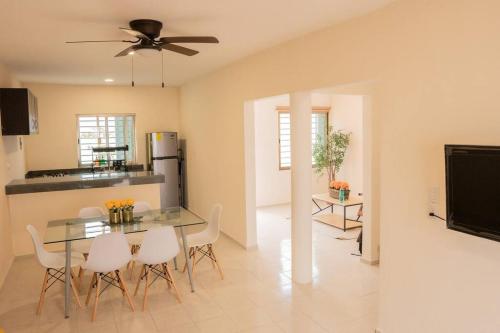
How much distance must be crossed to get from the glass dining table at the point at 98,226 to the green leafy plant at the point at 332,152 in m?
4.41

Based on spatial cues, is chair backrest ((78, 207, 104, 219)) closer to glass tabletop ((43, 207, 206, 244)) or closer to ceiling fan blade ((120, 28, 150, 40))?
glass tabletop ((43, 207, 206, 244))

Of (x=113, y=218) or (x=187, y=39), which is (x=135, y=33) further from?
(x=113, y=218)

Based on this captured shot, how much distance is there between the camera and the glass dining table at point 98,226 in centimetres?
362

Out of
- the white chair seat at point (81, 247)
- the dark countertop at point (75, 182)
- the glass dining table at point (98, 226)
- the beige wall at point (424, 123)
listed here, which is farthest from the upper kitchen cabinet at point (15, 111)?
the beige wall at point (424, 123)

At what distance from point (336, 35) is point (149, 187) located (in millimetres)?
3854

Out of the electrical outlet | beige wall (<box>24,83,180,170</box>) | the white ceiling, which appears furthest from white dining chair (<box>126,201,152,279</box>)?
beige wall (<box>24,83,180,170</box>)

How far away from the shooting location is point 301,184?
4.14m

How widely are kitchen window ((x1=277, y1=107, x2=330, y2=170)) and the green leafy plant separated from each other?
1.69 feet

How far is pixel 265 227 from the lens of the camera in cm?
670

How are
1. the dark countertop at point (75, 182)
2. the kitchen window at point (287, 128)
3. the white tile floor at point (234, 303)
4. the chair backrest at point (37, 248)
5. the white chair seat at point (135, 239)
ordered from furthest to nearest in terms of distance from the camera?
the kitchen window at point (287, 128) → the dark countertop at point (75, 182) → the white chair seat at point (135, 239) → the chair backrest at point (37, 248) → the white tile floor at point (234, 303)

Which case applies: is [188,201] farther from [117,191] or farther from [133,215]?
[133,215]

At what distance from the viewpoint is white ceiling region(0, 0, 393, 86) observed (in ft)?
9.46

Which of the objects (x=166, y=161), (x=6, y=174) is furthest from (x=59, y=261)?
(x=166, y=161)

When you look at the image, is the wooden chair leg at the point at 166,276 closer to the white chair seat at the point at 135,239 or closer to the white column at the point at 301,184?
the white chair seat at the point at 135,239
